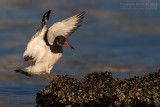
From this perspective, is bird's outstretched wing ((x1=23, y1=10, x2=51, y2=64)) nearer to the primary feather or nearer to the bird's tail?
the primary feather

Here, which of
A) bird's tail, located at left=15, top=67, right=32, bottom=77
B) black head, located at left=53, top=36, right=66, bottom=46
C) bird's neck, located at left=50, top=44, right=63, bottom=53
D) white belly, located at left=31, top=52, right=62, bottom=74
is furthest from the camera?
bird's tail, located at left=15, top=67, right=32, bottom=77

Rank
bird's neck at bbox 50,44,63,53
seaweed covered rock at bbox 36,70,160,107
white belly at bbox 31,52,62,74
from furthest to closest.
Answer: bird's neck at bbox 50,44,63,53 → white belly at bbox 31,52,62,74 → seaweed covered rock at bbox 36,70,160,107

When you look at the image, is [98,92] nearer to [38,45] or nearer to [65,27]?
[38,45]

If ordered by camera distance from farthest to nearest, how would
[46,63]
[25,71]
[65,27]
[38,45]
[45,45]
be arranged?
[65,27] → [25,71] → [45,45] → [38,45] → [46,63]

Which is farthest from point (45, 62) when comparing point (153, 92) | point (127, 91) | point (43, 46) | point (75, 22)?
point (153, 92)

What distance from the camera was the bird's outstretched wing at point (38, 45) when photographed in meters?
13.8

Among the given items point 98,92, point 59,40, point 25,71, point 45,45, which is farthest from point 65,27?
point 98,92

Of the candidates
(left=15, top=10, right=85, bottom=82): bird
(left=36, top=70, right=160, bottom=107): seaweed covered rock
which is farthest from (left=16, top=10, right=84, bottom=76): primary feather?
(left=36, top=70, right=160, bottom=107): seaweed covered rock

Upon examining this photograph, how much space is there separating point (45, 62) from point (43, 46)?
968 mm

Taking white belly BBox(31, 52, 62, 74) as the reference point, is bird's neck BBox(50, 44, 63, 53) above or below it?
above

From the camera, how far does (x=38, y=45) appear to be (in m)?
14.2

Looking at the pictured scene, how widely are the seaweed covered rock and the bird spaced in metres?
1.18

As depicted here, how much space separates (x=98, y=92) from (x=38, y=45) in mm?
4875

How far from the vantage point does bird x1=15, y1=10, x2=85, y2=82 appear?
13828 millimetres
